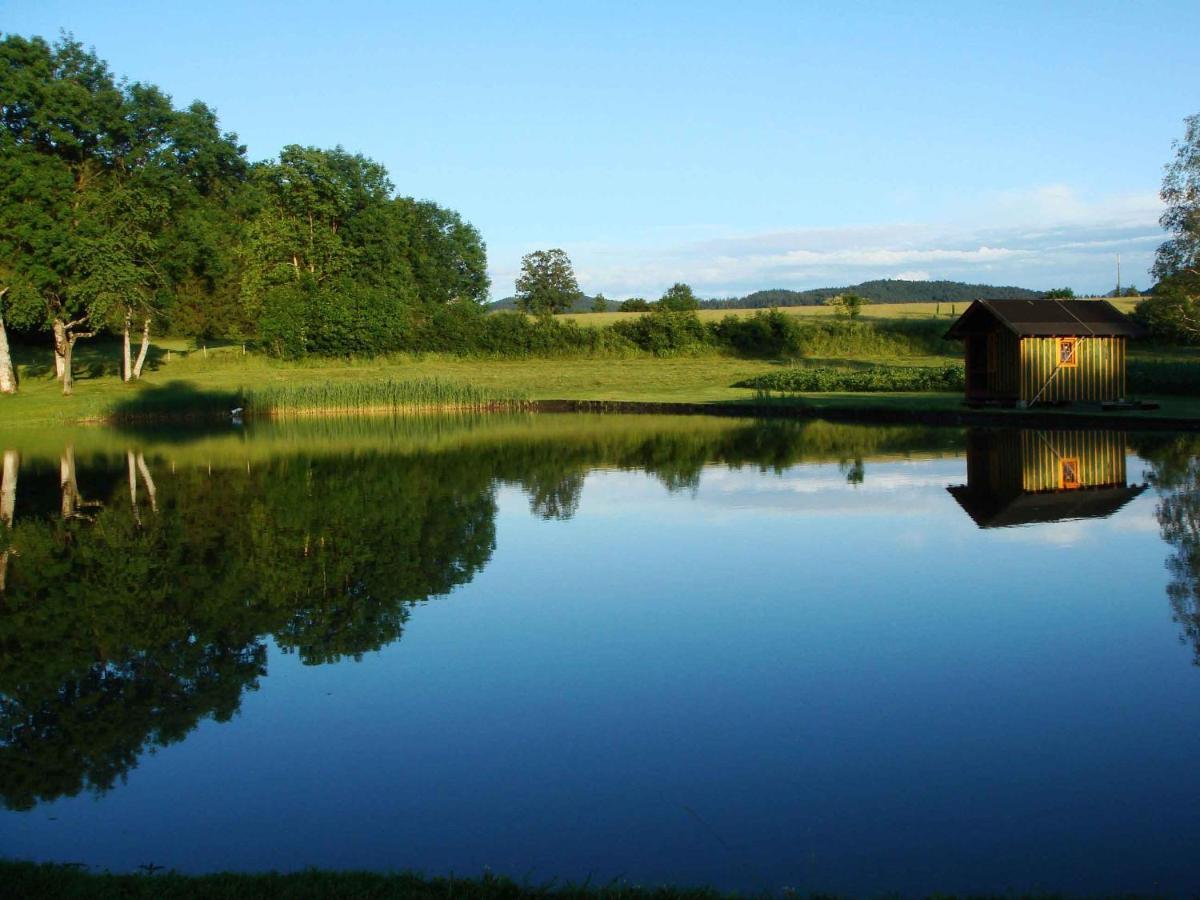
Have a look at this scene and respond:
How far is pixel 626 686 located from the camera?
889 cm

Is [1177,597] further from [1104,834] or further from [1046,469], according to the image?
[1046,469]

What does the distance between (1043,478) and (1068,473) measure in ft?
2.65

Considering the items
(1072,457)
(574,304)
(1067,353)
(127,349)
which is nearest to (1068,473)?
(1072,457)

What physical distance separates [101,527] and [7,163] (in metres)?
29.6

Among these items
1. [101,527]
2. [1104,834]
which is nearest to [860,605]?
[1104,834]

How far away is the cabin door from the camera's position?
32.5m

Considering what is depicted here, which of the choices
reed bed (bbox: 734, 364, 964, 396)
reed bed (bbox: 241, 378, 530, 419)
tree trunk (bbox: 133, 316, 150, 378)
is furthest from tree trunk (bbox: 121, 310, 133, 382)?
reed bed (bbox: 734, 364, 964, 396)

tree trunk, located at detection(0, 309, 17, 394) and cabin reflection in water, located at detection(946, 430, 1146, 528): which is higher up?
tree trunk, located at detection(0, 309, 17, 394)

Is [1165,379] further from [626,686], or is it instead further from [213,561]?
[626,686]

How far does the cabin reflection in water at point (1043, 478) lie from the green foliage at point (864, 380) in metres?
11.3

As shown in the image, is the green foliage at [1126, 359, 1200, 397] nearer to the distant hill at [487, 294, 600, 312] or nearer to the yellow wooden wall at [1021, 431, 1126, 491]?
the yellow wooden wall at [1021, 431, 1126, 491]

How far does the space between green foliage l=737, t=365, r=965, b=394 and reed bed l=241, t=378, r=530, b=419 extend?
9.09m

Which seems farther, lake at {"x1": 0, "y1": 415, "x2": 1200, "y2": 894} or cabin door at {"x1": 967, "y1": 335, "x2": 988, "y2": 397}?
cabin door at {"x1": 967, "y1": 335, "x2": 988, "y2": 397}

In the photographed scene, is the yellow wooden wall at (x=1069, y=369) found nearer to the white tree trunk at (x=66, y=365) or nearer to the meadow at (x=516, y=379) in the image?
the meadow at (x=516, y=379)
